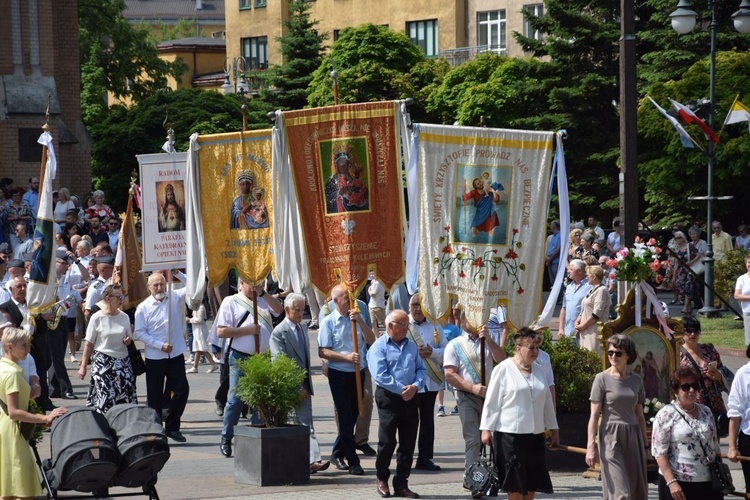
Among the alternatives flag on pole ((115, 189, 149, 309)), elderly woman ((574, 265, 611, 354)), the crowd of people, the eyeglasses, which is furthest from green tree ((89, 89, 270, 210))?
the eyeglasses

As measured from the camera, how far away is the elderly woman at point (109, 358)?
15.4 m

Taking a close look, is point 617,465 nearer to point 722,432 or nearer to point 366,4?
point 722,432

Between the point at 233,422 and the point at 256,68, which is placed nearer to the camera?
the point at 233,422

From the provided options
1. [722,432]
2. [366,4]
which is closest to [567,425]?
[722,432]

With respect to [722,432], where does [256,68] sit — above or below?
above

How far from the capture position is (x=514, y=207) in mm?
13828

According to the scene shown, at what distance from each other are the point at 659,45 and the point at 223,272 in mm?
34159

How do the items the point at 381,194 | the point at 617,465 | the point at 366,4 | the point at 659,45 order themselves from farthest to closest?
1. the point at 366,4
2. the point at 659,45
3. the point at 381,194
4. the point at 617,465

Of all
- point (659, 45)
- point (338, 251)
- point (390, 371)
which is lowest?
point (390, 371)

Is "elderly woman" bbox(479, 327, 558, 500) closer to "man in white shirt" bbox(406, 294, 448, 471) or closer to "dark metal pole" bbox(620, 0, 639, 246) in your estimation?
"man in white shirt" bbox(406, 294, 448, 471)

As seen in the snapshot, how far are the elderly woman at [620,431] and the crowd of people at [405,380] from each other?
1cm

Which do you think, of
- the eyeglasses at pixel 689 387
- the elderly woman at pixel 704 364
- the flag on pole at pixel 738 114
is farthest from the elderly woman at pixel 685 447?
the flag on pole at pixel 738 114

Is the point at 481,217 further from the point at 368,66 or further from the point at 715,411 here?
the point at 368,66

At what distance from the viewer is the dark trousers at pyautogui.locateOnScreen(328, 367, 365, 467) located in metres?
14.3
